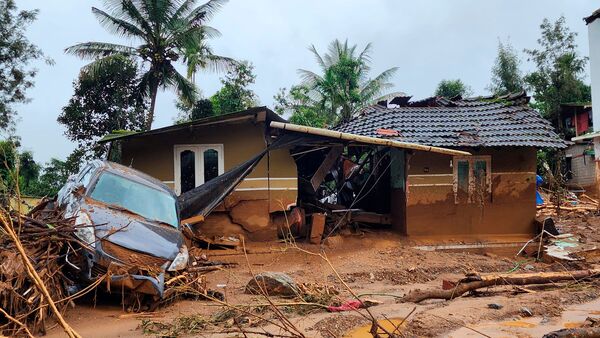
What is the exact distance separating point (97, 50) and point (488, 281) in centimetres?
1940

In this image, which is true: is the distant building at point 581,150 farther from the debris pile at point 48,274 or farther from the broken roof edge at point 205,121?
the debris pile at point 48,274

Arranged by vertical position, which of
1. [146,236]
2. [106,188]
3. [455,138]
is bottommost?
[146,236]

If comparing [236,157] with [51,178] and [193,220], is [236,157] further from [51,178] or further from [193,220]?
[51,178]

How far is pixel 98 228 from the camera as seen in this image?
627 centimetres

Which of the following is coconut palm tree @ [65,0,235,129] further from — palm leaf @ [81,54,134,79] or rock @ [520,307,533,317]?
rock @ [520,307,533,317]

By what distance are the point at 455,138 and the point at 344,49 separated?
17.2 metres

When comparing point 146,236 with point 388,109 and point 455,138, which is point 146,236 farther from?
point 388,109

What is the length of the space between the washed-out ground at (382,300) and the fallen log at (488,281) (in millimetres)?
114

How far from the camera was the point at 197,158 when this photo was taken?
12.9 meters

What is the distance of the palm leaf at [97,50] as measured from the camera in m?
21.1

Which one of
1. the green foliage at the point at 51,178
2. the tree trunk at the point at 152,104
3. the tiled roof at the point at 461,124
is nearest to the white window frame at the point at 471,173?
the tiled roof at the point at 461,124

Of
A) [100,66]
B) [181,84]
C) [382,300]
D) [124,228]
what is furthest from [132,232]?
[181,84]

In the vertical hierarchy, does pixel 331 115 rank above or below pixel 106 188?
above

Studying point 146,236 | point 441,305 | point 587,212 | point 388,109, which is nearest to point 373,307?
point 441,305
